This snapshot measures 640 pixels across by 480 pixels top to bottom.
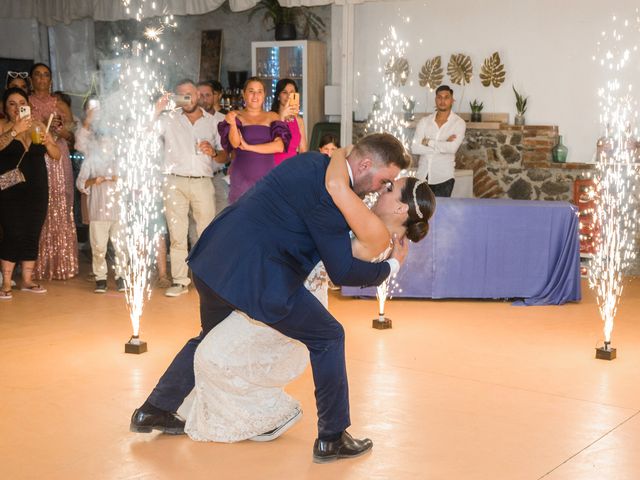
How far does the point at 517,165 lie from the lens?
8.88 meters

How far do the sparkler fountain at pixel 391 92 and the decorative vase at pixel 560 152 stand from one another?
5.14 feet

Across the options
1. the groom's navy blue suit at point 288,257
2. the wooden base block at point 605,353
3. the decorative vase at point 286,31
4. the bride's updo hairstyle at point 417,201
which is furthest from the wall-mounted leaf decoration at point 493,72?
the groom's navy blue suit at point 288,257

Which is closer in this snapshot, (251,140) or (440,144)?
(251,140)

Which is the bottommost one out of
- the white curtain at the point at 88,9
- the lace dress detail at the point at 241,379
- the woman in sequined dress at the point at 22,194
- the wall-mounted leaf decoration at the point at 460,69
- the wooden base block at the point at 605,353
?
the wooden base block at the point at 605,353

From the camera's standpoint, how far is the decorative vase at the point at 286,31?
32.1ft

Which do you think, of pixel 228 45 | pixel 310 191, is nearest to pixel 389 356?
pixel 310 191

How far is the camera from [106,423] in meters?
3.94

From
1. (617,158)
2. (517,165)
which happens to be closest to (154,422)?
(617,158)

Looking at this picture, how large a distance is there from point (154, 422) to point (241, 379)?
44 centimetres

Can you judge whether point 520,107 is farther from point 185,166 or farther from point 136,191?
point 136,191

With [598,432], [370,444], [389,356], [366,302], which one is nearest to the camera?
[370,444]

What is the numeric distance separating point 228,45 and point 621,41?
4.34m

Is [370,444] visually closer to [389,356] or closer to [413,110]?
[389,356]

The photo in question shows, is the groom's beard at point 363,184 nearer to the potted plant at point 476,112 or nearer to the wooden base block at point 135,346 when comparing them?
the wooden base block at point 135,346
